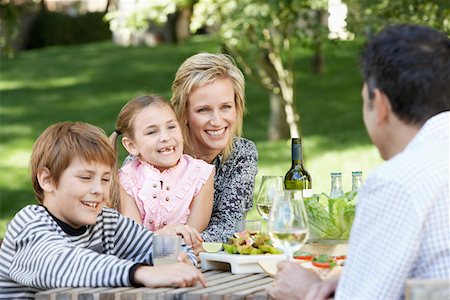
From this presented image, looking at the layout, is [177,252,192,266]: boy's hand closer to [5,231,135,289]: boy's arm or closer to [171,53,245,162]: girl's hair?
[5,231,135,289]: boy's arm

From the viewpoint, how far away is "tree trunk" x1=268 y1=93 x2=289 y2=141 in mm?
15891

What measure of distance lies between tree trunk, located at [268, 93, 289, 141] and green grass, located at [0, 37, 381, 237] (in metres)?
0.26

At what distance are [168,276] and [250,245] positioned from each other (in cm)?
55

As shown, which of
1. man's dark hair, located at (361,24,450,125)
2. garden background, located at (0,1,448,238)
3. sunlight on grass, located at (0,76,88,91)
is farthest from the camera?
sunlight on grass, located at (0,76,88,91)

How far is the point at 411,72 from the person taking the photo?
9.82ft

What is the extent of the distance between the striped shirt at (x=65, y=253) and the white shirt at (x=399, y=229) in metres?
0.94

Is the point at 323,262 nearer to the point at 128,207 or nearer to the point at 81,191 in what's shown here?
the point at 81,191

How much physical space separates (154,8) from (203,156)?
730 centimetres

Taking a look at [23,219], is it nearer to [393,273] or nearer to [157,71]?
[393,273]

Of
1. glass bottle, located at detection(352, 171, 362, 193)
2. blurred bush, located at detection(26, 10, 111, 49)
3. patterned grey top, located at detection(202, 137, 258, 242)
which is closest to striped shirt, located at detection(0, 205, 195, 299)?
glass bottle, located at detection(352, 171, 362, 193)

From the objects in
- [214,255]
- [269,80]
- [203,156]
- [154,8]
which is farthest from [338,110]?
[214,255]

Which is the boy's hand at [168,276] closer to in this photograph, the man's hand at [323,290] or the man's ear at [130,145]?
the man's hand at [323,290]

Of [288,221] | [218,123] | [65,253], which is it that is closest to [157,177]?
[218,123]

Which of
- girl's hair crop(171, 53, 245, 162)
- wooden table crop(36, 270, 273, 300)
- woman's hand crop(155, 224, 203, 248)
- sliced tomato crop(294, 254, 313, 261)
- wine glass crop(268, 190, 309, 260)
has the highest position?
girl's hair crop(171, 53, 245, 162)
